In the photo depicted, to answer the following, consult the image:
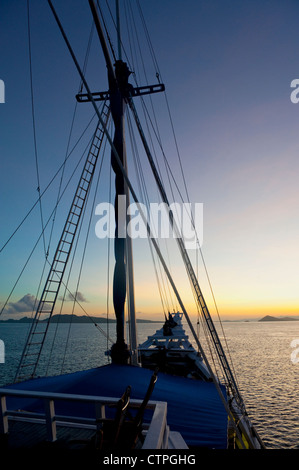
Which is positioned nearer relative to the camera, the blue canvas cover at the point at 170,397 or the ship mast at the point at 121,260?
the blue canvas cover at the point at 170,397

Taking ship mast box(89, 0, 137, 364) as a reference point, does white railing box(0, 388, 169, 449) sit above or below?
below

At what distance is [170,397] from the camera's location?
6.87 meters

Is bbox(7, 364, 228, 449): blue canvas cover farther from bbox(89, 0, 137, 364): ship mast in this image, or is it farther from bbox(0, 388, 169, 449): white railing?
bbox(89, 0, 137, 364): ship mast

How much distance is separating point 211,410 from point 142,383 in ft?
6.52

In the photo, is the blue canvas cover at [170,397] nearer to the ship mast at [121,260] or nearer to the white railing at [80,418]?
the white railing at [80,418]

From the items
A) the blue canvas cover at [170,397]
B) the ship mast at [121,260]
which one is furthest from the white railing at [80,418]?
the ship mast at [121,260]

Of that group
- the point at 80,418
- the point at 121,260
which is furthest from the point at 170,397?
the point at 121,260

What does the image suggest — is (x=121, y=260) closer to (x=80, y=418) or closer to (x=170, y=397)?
(x=170, y=397)

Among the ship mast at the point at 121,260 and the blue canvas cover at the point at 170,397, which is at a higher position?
the ship mast at the point at 121,260

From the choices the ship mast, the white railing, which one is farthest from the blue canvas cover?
the ship mast

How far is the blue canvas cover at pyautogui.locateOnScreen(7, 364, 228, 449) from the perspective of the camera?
5.59 meters

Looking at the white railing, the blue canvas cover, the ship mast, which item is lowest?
the blue canvas cover

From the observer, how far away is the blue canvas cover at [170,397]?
5586 millimetres
